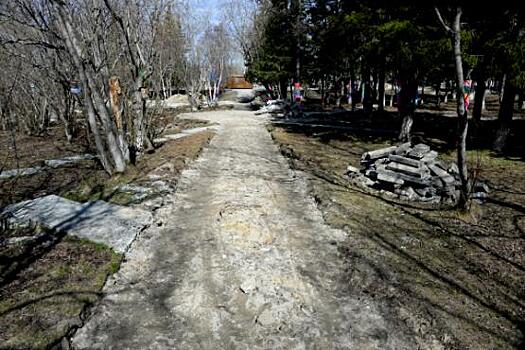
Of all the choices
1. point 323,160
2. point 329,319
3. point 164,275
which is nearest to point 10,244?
point 164,275

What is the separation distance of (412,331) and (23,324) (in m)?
3.80

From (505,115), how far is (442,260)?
919cm

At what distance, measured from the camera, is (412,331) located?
3459mm

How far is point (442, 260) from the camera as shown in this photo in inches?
193

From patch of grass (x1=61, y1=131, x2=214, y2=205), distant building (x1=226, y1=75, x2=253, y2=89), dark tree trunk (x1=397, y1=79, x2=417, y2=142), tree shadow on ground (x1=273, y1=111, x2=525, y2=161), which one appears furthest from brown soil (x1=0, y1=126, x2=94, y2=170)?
distant building (x1=226, y1=75, x2=253, y2=89)

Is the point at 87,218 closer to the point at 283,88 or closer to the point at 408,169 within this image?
the point at 408,169

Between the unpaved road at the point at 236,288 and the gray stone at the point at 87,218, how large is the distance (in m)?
0.25

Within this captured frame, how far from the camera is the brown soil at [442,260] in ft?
11.8

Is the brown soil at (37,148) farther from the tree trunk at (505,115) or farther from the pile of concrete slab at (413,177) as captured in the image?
the tree trunk at (505,115)

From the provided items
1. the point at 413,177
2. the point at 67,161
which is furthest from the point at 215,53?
the point at 413,177

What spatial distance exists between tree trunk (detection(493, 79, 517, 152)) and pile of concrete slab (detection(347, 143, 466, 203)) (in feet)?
16.2

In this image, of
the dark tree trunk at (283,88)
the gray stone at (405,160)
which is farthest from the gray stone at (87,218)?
the dark tree trunk at (283,88)

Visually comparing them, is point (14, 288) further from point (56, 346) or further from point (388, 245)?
point (388, 245)

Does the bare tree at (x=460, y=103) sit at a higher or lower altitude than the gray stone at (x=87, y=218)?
higher
